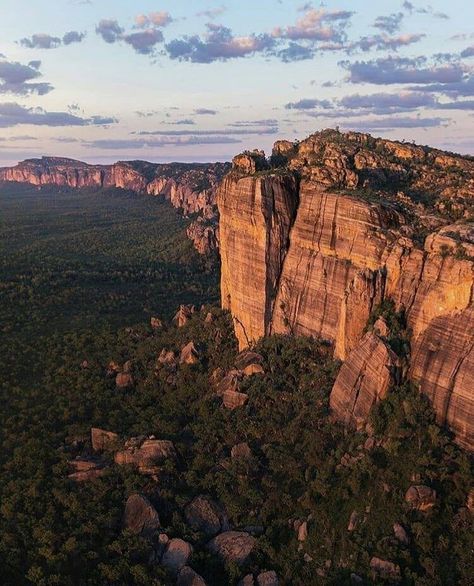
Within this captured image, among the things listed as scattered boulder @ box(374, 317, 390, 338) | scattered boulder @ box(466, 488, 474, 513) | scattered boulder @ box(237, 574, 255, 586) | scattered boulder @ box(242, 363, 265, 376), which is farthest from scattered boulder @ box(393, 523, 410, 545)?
scattered boulder @ box(242, 363, 265, 376)

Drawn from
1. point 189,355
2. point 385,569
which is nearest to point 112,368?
point 189,355

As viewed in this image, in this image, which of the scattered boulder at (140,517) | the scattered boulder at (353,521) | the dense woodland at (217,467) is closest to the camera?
the dense woodland at (217,467)

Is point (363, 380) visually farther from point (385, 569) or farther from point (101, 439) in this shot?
point (101, 439)

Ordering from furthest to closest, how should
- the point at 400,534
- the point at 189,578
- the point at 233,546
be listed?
the point at 233,546 < the point at 189,578 < the point at 400,534

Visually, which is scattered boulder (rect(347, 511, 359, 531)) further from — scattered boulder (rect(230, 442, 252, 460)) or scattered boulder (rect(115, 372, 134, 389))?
scattered boulder (rect(115, 372, 134, 389))

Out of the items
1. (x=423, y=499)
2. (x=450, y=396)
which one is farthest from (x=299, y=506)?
(x=450, y=396)

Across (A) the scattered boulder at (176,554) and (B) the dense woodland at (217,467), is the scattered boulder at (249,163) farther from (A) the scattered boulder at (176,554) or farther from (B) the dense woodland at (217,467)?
(A) the scattered boulder at (176,554)

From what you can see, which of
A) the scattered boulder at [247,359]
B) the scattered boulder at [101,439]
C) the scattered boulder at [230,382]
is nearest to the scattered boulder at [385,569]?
the scattered boulder at [230,382]
